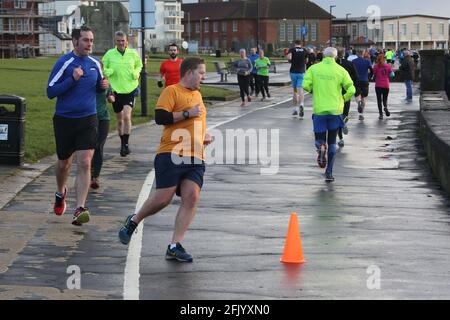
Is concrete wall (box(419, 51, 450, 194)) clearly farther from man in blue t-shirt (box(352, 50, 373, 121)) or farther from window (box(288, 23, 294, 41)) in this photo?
window (box(288, 23, 294, 41))

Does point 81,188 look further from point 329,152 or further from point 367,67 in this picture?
point 367,67

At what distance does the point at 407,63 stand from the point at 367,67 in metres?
11.1

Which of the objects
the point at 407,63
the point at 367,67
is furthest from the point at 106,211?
the point at 407,63

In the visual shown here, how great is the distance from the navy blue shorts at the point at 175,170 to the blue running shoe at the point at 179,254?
22.1 inches

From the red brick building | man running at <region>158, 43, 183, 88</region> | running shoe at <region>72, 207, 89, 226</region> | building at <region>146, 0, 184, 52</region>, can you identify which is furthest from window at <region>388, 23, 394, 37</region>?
running shoe at <region>72, 207, 89, 226</region>

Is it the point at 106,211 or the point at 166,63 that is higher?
the point at 166,63

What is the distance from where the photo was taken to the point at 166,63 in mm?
21281

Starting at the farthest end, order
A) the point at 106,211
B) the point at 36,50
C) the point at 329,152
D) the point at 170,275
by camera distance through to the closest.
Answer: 1. the point at 36,50
2. the point at 329,152
3. the point at 106,211
4. the point at 170,275

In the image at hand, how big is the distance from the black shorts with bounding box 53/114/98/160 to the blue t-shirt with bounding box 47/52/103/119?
0.06 meters

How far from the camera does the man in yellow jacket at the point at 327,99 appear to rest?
15711 mm

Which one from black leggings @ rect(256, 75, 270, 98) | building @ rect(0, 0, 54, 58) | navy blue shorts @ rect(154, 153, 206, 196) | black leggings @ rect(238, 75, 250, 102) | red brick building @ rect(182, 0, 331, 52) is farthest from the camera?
red brick building @ rect(182, 0, 331, 52)

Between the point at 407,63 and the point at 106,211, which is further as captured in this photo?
the point at 407,63

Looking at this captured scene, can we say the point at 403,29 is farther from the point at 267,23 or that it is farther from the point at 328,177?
the point at 328,177

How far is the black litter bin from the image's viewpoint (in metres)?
15.4
